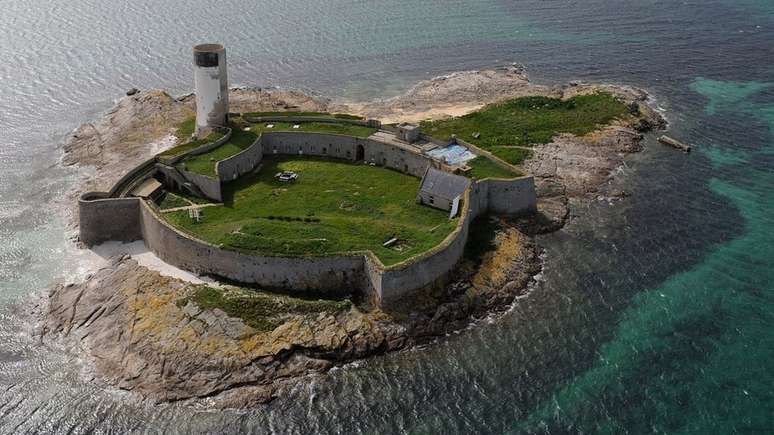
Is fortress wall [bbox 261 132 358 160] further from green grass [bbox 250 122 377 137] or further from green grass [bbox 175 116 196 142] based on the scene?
green grass [bbox 175 116 196 142]

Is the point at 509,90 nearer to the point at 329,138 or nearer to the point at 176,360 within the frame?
the point at 329,138

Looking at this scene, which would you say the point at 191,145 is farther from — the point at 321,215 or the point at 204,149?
the point at 321,215

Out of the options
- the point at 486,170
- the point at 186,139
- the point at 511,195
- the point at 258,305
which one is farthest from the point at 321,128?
the point at 258,305

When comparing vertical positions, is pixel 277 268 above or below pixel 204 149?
below

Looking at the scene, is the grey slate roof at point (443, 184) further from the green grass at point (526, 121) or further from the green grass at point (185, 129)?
the green grass at point (185, 129)

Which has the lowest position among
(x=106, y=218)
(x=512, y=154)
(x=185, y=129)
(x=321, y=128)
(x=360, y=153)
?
(x=106, y=218)

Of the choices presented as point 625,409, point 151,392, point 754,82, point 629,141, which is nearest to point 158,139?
point 151,392

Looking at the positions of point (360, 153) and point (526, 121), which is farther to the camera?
point (526, 121)
